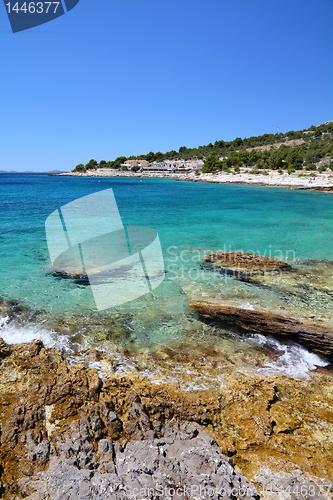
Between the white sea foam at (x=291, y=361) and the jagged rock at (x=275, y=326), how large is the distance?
0.20 meters

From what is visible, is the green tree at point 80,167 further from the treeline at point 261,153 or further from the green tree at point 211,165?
the green tree at point 211,165

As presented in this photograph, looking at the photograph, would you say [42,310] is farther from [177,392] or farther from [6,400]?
[177,392]

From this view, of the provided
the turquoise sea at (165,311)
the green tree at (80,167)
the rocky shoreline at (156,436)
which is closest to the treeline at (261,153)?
the green tree at (80,167)

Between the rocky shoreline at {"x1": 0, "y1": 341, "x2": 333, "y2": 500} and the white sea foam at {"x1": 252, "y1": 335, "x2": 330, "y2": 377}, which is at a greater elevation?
the rocky shoreline at {"x1": 0, "y1": 341, "x2": 333, "y2": 500}

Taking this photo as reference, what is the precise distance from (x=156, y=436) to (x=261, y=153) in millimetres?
90633

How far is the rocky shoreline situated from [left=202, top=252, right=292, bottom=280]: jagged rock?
4854 mm

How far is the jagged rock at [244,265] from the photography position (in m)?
9.56

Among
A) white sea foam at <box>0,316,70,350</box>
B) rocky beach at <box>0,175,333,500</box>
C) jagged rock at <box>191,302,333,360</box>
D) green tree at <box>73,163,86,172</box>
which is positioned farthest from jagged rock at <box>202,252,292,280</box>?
green tree at <box>73,163,86,172</box>

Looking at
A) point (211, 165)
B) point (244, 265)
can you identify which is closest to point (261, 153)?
point (211, 165)

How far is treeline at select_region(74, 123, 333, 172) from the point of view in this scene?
70875 millimetres

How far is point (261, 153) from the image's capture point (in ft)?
275

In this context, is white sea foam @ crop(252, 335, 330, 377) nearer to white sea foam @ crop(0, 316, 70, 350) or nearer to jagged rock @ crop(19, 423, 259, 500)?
jagged rock @ crop(19, 423, 259, 500)

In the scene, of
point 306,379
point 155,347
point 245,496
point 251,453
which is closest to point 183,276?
point 155,347

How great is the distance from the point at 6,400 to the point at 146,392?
6.35 ft
